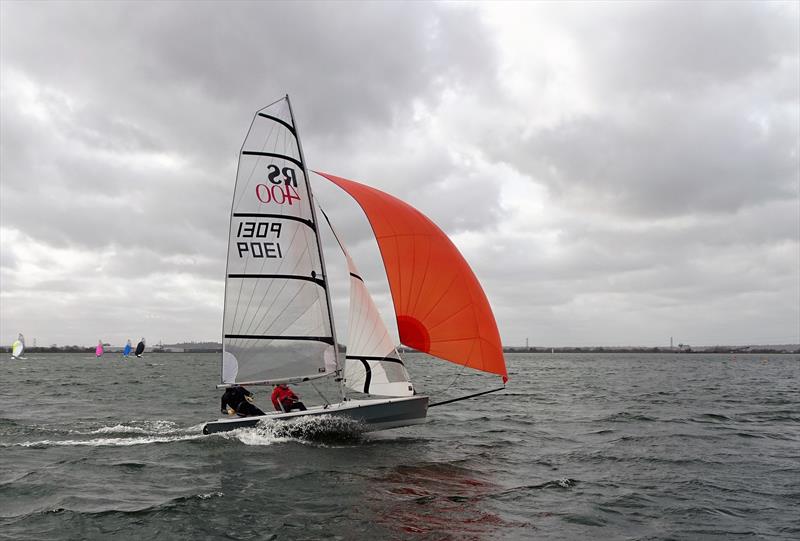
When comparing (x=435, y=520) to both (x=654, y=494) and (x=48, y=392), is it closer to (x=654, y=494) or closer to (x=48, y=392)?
(x=654, y=494)

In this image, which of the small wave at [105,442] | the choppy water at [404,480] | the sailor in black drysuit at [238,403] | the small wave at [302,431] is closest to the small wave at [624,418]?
the choppy water at [404,480]

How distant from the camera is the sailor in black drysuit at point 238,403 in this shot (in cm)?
1465

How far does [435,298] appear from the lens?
13.7m

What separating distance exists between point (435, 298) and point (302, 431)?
4.75 m

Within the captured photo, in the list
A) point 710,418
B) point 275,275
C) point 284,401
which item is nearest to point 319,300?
point 275,275

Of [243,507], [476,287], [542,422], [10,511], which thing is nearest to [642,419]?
[542,422]

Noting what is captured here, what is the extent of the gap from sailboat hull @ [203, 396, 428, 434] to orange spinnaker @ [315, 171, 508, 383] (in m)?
1.57

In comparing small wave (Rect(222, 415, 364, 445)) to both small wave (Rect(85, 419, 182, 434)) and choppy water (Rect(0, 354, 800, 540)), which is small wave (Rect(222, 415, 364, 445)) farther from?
small wave (Rect(85, 419, 182, 434))

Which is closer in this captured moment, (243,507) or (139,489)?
(243,507)

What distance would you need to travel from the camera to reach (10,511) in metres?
8.96

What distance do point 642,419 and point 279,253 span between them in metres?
14.5

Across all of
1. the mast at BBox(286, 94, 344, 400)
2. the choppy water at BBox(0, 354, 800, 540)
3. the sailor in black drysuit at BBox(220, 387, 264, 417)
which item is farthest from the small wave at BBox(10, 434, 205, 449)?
the mast at BBox(286, 94, 344, 400)

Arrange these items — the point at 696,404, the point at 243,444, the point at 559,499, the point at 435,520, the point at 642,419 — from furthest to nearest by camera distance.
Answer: the point at 696,404 < the point at 642,419 < the point at 243,444 < the point at 559,499 < the point at 435,520

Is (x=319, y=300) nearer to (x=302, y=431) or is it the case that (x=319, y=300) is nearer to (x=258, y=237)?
(x=258, y=237)
